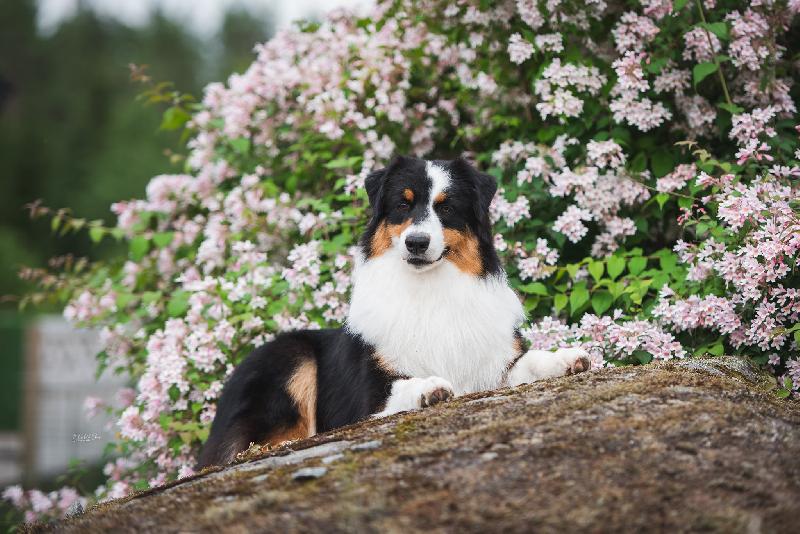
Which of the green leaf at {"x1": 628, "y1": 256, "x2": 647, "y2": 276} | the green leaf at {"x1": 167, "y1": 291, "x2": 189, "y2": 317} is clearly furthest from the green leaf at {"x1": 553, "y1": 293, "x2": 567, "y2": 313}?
the green leaf at {"x1": 167, "y1": 291, "x2": 189, "y2": 317}

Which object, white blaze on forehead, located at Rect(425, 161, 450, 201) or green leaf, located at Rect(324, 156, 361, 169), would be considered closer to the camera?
white blaze on forehead, located at Rect(425, 161, 450, 201)

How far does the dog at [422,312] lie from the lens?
13.7 feet

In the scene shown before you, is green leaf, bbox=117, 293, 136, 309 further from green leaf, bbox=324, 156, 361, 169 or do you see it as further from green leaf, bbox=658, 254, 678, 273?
green leaf, bbox=658, 254, 678, 273

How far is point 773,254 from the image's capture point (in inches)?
170

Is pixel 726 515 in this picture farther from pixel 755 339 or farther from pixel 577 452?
pixel 755 339

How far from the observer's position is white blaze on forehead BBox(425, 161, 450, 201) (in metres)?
4.34

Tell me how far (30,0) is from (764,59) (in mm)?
32207

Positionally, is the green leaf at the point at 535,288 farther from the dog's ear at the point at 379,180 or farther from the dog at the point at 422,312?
the dog's ear at the point at 379,180

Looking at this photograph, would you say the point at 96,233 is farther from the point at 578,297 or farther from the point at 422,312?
the point at 578,297

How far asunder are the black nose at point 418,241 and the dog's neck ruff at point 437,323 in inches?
9.3

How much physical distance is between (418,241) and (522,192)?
1.92 meters

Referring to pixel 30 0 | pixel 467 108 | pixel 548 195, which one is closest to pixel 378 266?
pixel 548 195

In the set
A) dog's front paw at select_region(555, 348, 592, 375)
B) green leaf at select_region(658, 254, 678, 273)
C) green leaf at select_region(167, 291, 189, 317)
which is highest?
green leaf at select_region(167, 291, 189, 317)

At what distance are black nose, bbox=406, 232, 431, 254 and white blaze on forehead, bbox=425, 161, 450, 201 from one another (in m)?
0.26
